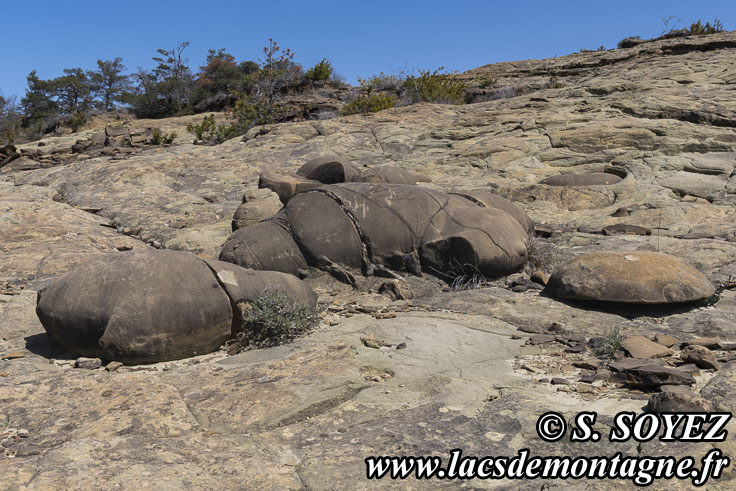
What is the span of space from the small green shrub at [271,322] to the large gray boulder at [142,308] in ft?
0.40

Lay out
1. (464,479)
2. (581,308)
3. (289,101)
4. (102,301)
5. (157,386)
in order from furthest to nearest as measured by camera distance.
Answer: (289,101) → (581,308) → (102,301) → (157,386) → (464,479)

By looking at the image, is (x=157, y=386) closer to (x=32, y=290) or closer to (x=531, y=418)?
(x=531, y=418)

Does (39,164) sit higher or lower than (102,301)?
higher

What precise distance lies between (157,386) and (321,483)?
63.6 inches

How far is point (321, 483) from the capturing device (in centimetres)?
267

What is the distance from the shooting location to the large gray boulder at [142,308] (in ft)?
14.4

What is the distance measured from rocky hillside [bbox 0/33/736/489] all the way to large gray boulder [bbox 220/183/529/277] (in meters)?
0.33

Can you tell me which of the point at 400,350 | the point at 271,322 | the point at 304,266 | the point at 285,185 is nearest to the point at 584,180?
the point at 285,185

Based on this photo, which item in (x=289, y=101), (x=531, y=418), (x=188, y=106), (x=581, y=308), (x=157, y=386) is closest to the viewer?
(x=531, y=418)

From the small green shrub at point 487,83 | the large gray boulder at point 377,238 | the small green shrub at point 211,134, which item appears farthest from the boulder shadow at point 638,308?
the small green shrub at point 487,83

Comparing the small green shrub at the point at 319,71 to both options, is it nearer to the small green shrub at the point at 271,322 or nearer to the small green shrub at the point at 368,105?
the small green shrub at the point at 368,105

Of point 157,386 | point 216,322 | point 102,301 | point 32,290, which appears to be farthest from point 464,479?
point 32,290
